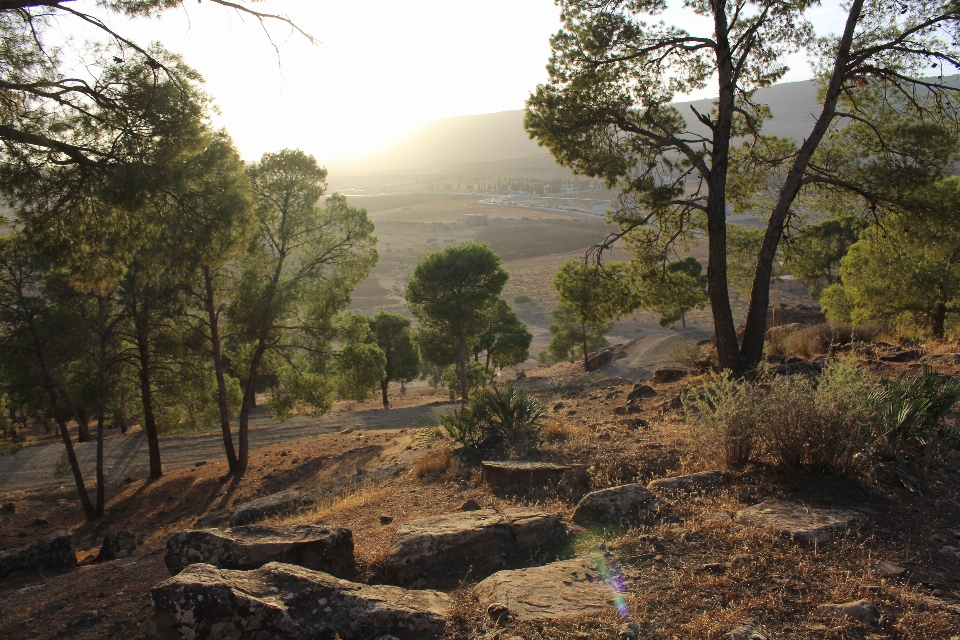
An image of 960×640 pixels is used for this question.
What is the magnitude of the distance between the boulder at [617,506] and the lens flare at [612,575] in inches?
20.4

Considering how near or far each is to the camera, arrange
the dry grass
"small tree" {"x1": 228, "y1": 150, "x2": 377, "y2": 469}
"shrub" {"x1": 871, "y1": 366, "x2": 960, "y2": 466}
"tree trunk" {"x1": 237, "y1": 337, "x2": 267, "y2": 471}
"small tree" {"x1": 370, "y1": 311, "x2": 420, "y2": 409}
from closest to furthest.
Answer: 1. "shrub" {"x1": 871, "y1": 366, "x2": 960, "y2": 466}
2. the dry grass
3. "small tree" {"x1": 228, "y1": 150, "x2": 377, "y2": 469}
4. "tree trunk" {"x1": 237, "y1": 337, "x2": 267, "y2": 471}
5. "small tree" {"x1": 370, "y1": 311, "x2": 420, "y2": 409}

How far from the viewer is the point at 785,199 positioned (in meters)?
9.16

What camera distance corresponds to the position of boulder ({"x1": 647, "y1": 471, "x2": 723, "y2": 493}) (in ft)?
16.7

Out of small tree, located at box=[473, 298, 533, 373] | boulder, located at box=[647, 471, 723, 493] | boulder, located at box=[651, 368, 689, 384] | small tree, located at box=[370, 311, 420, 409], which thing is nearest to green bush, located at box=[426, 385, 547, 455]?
boulder, located at box=[647, 471, 723, 493]

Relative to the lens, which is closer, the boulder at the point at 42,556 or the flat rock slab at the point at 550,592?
the flat rock slab at the point at 550,592

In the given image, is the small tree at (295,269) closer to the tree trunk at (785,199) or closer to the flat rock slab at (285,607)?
the tree trunk at (785,199)

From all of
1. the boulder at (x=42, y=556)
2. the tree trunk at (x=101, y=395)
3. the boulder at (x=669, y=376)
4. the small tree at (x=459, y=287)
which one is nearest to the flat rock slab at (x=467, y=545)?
the boulder at (x=42, y=556)

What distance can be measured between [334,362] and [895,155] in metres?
12.7

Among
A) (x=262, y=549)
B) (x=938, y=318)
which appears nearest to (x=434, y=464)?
(x=262, y=549)

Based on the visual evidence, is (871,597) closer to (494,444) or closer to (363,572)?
(363,572)

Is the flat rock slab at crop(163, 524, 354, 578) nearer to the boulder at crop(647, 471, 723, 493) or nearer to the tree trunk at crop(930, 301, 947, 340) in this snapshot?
the boulder at crop(647, 471, 723, 493)

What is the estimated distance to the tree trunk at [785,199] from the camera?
8.84m

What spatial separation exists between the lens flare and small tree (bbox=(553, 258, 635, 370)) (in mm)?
6833

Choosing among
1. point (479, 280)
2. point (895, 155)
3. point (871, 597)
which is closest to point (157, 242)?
point (871, 597)
